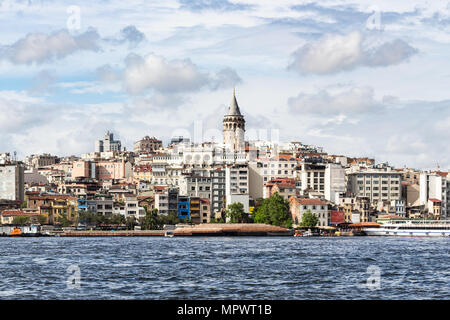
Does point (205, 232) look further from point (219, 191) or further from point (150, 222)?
point (219, 191)

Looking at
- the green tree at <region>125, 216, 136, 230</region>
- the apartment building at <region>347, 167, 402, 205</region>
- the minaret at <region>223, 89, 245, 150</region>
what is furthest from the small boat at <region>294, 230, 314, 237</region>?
the minaret at <region>223, 89, 245, 150</region>

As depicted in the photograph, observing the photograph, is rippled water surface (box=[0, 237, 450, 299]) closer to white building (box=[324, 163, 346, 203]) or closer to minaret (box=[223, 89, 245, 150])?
white building (box=[324, 163, 346, 203])

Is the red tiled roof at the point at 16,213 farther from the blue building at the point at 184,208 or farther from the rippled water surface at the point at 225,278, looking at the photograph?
the rippled water surface at the point at 225,278

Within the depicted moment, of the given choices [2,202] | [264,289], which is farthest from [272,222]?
[264,289]

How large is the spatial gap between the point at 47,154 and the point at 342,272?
163 metres

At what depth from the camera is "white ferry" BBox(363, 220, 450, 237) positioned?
90375 millimetres

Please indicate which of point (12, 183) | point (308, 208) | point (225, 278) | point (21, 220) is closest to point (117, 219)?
point (21, 220)

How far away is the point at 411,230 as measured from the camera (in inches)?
3597

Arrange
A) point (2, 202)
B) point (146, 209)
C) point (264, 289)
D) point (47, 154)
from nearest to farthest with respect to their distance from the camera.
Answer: point (264, 289), point (146, 209), point (2, 202), point (47, 154)

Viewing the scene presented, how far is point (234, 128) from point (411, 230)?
63396mm

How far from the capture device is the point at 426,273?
31547 millimetres

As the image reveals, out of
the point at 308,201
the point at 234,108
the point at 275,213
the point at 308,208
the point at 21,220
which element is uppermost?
the point at 234,108

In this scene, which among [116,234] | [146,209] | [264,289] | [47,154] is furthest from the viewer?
[47,154]
